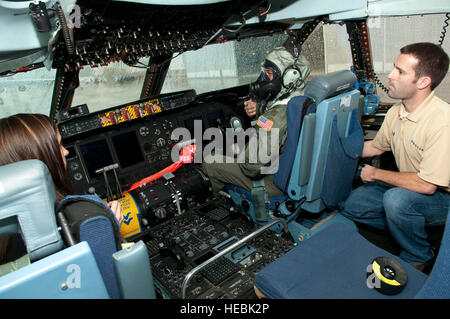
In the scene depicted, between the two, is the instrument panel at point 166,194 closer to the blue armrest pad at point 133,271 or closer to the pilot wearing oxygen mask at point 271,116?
the pilot wearing oxygen mask at point 271,116

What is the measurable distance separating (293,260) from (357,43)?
87.9 inches

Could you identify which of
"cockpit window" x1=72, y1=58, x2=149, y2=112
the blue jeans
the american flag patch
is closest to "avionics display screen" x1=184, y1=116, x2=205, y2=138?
"cockpit window" x1=72, y1=58, x2=149, y2=112

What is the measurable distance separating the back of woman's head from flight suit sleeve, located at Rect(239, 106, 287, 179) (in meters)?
1.28

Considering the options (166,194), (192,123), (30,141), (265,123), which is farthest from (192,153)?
(30,141)

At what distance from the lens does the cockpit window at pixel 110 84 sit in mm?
2810

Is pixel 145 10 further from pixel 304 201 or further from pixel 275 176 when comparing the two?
pixel 304 201

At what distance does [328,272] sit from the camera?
1258 mm

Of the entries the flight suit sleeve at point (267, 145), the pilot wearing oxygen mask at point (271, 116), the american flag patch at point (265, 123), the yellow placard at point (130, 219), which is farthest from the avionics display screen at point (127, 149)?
the american flag patch at point (265, 123)

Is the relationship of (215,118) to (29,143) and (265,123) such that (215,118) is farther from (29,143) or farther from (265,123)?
(29,143)

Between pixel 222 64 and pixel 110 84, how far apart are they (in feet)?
4.44

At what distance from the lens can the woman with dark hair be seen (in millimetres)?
1025

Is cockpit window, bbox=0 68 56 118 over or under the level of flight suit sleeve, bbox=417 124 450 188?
over

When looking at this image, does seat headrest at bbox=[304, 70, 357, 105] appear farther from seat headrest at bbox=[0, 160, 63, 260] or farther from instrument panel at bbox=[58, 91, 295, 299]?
seat headrest at bbox=[0, 160, 63, 260]
